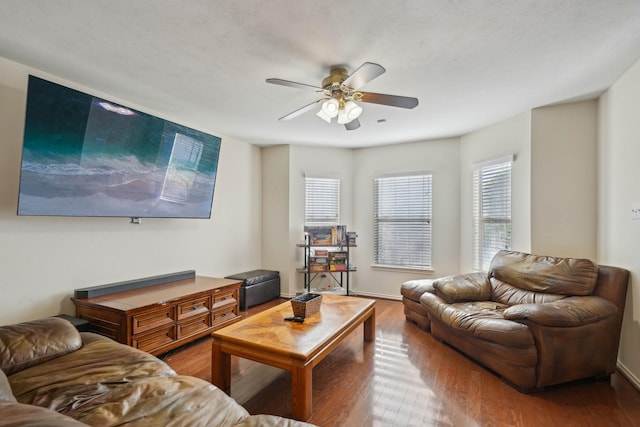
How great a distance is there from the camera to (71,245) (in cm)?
283

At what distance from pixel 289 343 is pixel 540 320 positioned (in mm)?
1794

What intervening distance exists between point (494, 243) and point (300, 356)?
3138 millimetres

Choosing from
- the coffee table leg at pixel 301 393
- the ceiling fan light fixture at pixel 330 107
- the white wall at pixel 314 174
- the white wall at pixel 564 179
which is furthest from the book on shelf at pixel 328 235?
the coffee table leg at pixel 301 393

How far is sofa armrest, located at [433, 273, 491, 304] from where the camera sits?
10.8 feet

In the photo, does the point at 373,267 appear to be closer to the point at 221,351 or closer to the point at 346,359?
the point at 346,359

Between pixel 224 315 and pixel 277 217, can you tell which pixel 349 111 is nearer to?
pixel 224 315


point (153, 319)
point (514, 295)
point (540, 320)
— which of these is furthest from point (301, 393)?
point (514, 295)

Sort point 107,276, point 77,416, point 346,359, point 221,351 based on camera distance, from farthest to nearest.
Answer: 1. point 107,276
2. point 346,359
3. point 221,351
4. point 77,416

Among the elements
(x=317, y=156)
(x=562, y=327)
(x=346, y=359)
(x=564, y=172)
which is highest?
(x=317, y=156)

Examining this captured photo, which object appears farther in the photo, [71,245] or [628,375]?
[71,245]

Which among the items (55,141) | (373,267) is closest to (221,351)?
(55,141)

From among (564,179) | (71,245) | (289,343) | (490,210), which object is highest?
(564,179)

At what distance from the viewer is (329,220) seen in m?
5.20

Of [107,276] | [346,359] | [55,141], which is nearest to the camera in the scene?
[55,141]
